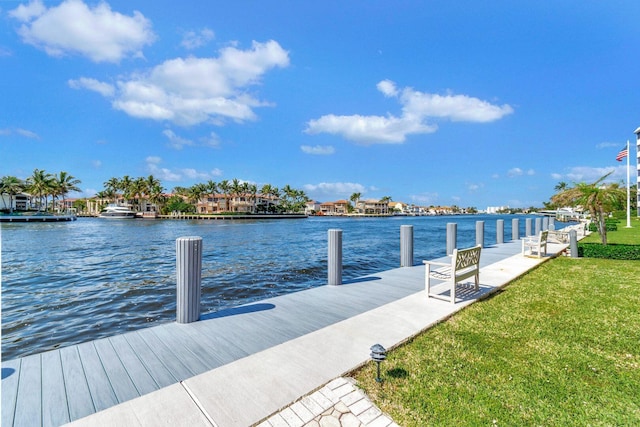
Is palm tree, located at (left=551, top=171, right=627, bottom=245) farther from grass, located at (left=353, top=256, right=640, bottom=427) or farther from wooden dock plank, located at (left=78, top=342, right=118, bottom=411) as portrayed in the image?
wooden dock plank, located at (left=78, top=342, right=118, bottom=411)

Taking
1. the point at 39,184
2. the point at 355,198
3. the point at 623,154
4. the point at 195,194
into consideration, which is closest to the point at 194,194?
the point at 195,194

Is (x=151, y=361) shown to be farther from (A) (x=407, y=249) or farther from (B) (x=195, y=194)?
(B) (x=195, y=194)

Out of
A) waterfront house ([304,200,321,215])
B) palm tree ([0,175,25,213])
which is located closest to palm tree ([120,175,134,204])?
palm tree ([0,175,25,213])

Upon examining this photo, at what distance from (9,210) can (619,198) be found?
311ft

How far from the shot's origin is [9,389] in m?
2.90

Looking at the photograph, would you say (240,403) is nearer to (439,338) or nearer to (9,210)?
(439,338)

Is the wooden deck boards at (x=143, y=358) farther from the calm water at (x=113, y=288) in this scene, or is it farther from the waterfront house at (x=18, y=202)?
the waterfront house at (x=18, y=202)

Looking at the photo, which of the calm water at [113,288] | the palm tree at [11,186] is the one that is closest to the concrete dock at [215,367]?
the calm water at [113,288]

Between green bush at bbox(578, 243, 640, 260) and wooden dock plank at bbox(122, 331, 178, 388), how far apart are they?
1354 cm

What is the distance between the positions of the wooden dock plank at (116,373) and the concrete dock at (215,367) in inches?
0.4

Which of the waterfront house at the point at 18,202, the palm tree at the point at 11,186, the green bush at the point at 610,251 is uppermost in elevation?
the palm tree at the point at 11,186

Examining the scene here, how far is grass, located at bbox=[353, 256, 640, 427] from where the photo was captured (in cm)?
259

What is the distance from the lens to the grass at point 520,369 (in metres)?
2.59

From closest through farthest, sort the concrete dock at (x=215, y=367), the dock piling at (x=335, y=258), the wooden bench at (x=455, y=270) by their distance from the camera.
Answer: the concrete dock at (x=215, y=367), the wooden bench at (x=455, y=270), the dock piling at (x=335, y=258)
